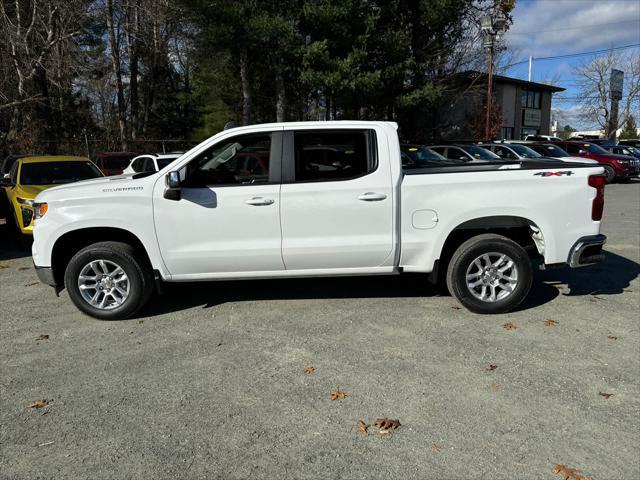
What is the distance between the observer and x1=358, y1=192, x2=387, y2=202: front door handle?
17.1 ft

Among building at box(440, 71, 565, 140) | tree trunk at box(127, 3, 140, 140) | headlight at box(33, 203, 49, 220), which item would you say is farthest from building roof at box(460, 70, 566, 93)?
headlight at box(33, 203, 49, 220)

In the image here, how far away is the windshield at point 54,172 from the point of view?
32.0 ft

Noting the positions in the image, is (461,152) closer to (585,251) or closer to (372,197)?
(585,251)

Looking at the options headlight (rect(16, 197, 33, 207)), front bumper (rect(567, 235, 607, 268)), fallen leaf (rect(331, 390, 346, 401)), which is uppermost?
headlight (rect(16, 197, 33, 207))

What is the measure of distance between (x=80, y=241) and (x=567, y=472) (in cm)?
489

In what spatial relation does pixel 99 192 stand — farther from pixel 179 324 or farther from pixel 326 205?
pixel 326 205

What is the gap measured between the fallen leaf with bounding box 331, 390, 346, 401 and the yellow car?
22.9 ft

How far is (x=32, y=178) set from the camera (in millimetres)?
9742

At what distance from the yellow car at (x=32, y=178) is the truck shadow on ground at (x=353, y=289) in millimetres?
3741

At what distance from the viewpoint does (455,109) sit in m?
34.1

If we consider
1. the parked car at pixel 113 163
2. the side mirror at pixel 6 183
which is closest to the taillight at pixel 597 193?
the side mirror at pixel 6 183

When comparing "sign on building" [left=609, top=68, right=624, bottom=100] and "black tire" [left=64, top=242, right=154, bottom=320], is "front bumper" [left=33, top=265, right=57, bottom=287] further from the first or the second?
"sign on building" [left=609, top=68, right=624, bottom=100]

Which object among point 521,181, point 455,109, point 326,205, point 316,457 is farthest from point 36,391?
point 455,109

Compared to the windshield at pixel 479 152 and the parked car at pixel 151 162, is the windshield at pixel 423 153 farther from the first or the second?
the parked car at pixel 151 162
